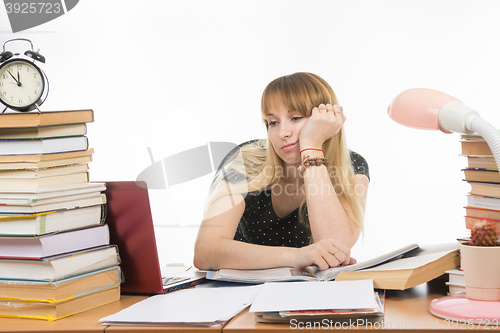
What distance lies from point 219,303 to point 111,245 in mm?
275

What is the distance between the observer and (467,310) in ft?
1.92

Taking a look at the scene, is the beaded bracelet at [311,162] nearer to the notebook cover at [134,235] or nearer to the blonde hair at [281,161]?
the blonde hair at [281,161]

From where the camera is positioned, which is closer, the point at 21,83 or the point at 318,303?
the point at 318,303

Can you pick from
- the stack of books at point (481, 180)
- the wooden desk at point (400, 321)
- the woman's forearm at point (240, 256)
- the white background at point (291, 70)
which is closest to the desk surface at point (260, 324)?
the wooden desk at point (400, 321)

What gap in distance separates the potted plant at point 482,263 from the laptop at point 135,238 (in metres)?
0.50

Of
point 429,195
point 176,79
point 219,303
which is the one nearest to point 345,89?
point 429,195

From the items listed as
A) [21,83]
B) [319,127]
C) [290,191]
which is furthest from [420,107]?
[290,191]

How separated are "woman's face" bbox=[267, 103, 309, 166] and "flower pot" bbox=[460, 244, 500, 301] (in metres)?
0.86

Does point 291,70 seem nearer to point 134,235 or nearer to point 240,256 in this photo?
point 240,256

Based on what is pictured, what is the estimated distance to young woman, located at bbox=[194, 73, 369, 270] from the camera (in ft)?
3.30

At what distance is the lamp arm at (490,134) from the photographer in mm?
618

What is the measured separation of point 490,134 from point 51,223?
722mm

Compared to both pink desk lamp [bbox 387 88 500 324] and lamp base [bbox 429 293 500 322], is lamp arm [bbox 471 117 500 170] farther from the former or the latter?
lamp base [bbox 429 293 500 322]

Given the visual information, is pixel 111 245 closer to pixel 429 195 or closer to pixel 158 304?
pixel 158 304
